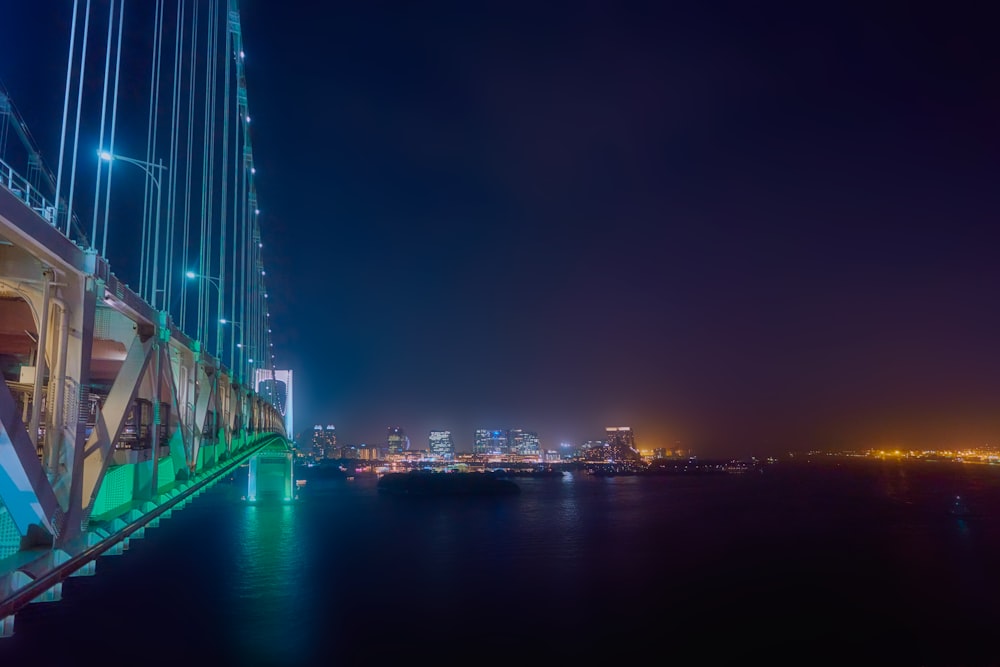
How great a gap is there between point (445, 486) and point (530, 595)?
5878 cm

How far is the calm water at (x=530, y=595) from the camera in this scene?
812 inches

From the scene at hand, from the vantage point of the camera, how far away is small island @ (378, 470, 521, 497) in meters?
79.9

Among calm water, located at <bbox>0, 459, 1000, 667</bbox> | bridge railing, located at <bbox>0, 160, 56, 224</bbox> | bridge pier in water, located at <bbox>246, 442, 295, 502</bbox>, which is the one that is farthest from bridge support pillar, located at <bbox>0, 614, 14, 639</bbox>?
bridge pier in water, located at <bbox>246, 442, 295, 502</bbox>

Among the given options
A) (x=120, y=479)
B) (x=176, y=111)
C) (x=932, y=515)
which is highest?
(x=176, y=111)

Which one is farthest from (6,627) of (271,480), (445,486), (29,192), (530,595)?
(445,486)

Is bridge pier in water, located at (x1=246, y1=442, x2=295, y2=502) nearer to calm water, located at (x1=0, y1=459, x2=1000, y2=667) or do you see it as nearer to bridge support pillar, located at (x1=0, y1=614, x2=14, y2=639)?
calm water, located at (x1=0, y1=459, x2=1000, y2=667)

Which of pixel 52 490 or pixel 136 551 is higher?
pixel 52 490

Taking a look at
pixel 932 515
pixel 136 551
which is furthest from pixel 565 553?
pixel 932 515

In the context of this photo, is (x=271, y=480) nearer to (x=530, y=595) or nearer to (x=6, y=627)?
(x=530, y=595)

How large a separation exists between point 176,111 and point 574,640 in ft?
60.3

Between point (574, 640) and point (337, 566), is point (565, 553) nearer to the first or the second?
point (337, 566)

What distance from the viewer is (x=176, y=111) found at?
14.1 metres

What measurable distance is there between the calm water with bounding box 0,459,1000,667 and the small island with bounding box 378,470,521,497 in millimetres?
30653

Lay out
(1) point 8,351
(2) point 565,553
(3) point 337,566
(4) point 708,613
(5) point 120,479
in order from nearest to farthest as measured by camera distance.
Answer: (5) point 120,479, (1) point 8,351, (4) point 708,613, (3) point 337,566, (2) point 565,553
